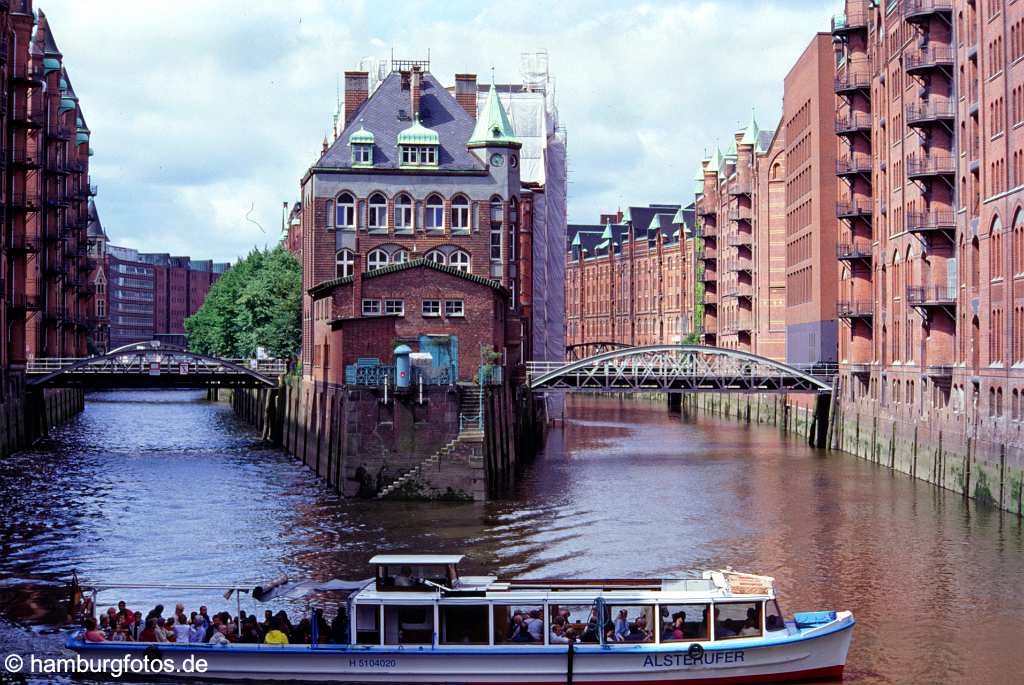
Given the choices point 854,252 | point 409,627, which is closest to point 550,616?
point 409,627

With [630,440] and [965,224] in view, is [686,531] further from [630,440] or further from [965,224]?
[630,440]

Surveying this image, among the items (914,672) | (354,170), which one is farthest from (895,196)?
(914,672)

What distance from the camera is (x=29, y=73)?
97.9 metres

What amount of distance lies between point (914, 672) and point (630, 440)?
69.3m

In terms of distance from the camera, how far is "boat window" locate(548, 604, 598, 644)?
116ft

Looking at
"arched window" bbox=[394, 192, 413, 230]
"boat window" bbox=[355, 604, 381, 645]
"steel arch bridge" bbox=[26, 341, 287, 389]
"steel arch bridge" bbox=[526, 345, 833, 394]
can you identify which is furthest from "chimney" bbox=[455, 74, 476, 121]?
"boat window" bbox=[355, 604, 381, 645]

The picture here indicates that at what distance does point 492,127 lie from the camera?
9300 cm

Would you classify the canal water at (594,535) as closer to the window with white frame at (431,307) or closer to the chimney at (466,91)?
the window with white frame at (431,307)

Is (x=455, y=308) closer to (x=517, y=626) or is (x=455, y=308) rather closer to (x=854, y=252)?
(x=854, y=252)

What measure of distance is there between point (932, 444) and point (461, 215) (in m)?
32.5

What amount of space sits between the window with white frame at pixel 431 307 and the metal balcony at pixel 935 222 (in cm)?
2304

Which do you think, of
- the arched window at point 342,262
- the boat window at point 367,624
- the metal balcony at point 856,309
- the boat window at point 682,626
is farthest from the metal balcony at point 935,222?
the boat window at point 367,624

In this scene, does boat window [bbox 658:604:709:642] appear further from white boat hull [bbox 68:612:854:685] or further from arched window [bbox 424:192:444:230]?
arched window [bbox 424:192:444:230]

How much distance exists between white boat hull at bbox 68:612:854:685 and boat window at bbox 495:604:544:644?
49 centimetres
